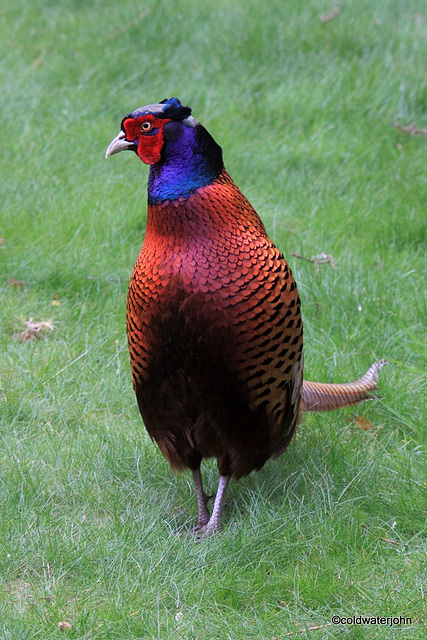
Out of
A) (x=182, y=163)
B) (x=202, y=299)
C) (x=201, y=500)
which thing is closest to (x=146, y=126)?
(x=182, y=163)

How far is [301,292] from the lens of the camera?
14.2ft

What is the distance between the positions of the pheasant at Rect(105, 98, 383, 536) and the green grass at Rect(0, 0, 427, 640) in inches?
16.9

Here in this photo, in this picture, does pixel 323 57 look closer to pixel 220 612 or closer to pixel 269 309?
pixel 269 309

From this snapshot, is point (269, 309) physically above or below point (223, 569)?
above

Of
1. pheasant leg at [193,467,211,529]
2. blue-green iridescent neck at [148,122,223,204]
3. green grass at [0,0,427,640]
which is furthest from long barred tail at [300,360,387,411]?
blue-green iridescent neck at [148,122,223,204]

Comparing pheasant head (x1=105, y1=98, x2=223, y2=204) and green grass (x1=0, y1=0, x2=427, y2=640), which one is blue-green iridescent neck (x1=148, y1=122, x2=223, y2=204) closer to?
pheasant head (x1=105, y1=98, x2=223, y2=204)

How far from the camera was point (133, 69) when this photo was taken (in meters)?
6.30

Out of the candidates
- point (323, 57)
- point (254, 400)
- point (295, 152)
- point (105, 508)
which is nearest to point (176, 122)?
point (254, 400)

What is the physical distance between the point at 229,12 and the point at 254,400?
4580 millimetres

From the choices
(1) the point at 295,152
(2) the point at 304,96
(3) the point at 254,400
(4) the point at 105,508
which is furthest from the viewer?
(2) the point at 304,96

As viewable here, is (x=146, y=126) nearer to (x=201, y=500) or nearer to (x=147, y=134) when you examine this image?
(x=147, y=134)

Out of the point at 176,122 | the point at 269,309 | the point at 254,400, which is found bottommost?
the point at 254,400

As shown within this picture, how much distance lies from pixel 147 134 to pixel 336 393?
1.30m

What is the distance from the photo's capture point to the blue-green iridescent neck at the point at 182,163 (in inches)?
107
